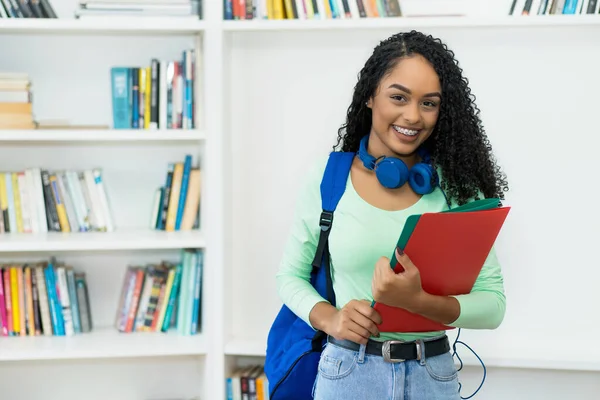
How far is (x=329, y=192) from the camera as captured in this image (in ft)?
5.01

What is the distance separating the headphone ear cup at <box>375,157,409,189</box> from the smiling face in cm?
4

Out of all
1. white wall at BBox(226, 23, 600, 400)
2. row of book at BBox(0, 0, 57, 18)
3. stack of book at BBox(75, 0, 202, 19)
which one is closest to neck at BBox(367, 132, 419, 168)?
white wall at BBox(226, 23, 600, 400)

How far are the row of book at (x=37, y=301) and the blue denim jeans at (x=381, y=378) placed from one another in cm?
145

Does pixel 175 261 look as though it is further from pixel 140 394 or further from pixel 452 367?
pixel 452 367

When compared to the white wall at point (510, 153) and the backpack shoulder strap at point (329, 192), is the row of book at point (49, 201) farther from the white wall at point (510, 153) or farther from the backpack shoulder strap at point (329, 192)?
the backpack shoulder strap at point (329, 192)

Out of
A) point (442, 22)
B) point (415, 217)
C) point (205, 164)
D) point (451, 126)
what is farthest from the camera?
point (205, 164)

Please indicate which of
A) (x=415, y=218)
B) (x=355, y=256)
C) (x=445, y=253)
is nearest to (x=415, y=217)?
(x=415, y=218)

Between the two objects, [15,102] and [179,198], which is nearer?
[15,102]

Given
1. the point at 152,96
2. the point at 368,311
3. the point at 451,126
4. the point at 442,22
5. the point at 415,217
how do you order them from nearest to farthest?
the point at 415,217
the point at 368,311
the point at 451,126
the point at 442,22
the point at 152,96

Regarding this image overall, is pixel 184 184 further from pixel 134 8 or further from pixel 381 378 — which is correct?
pixel 381 378

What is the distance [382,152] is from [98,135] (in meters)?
1.21

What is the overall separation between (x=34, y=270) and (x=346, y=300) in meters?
1.51

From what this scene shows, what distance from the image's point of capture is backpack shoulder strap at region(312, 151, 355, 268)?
4.98ft

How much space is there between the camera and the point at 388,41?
1541 mm
